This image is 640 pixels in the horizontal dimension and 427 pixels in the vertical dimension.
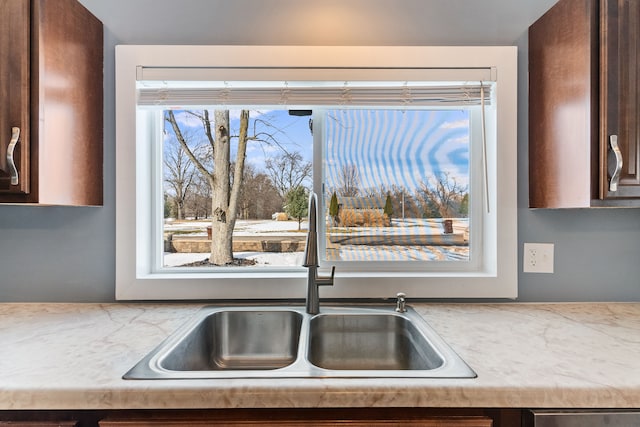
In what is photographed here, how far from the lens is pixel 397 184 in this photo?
61.0 inches

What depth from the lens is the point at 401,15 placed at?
141cm

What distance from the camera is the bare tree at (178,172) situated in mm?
1562

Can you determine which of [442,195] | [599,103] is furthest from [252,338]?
[599,103]

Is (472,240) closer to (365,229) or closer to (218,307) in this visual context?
(365,229)

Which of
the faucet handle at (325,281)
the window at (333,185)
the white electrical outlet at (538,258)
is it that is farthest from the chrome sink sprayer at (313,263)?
the white electrical outlet at (538,258)

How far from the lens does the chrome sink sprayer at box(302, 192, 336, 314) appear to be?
1264 mm

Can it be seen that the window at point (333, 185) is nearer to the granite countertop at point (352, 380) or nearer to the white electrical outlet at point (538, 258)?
the white electrical outlet at point (538, 258)

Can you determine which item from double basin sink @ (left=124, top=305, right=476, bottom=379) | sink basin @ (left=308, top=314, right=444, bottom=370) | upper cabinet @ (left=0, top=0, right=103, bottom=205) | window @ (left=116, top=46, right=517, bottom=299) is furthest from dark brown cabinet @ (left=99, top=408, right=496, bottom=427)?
upper cabinet @ (left=0, top=0, right=103, bottom=205)

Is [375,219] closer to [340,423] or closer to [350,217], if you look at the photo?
[350,217]

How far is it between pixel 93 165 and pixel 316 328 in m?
1.05

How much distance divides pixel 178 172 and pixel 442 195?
1182 mm

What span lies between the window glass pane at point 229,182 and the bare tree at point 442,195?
1.71 ft

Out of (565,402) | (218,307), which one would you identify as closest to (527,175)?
(565,402)

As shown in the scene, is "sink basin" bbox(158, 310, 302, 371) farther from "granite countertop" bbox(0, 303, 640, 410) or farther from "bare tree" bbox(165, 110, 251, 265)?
"bare tree" bbox(165, 110, 251, 265)
